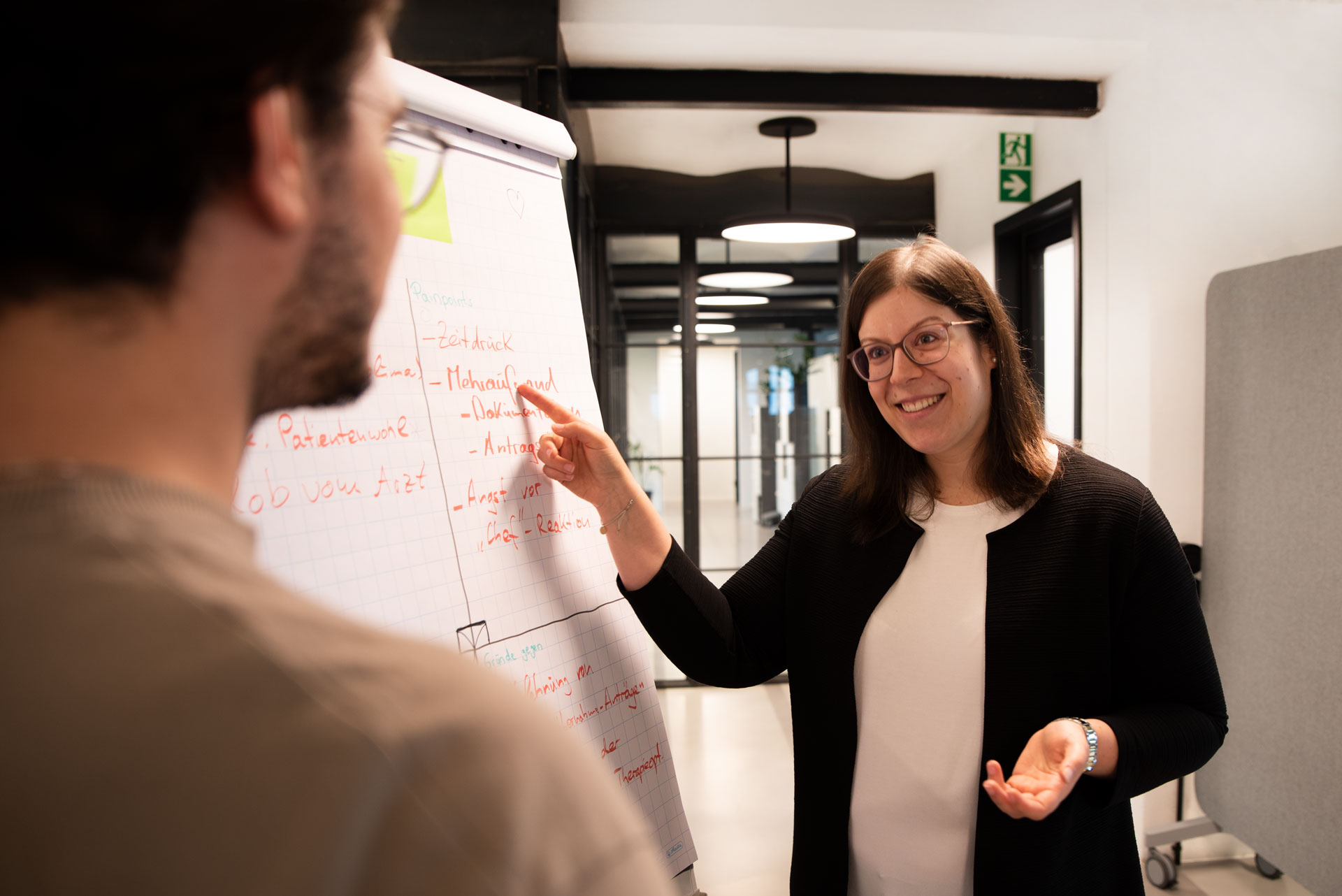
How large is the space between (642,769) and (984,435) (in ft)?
2.44

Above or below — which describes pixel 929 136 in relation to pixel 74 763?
above

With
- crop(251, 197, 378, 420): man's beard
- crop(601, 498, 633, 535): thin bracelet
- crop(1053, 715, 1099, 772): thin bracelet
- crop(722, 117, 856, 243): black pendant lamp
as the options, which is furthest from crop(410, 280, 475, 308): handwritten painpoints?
crop(722, 117, 856, 243): black pendant lamp

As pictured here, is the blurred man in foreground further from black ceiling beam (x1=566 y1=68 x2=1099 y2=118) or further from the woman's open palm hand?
black ceiling beam (x1=566 y1=68 x2=1099 y2=118)

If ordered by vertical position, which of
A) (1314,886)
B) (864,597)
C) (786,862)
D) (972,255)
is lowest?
(786,862)

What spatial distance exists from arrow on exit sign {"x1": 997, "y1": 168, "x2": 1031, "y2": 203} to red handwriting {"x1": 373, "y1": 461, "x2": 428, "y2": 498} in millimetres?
3243

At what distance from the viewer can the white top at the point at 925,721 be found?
1.06 m

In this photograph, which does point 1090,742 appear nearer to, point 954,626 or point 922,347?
point 954,626

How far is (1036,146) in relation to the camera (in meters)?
3.31

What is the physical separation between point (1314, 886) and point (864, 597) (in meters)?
1.74

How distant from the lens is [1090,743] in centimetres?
95

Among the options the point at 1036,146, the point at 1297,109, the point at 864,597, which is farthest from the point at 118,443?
the point at 1036,146

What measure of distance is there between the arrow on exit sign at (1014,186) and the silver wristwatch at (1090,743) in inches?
116

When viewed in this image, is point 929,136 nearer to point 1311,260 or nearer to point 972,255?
point 972,255

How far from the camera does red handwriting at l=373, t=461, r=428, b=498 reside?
0.84 meters
